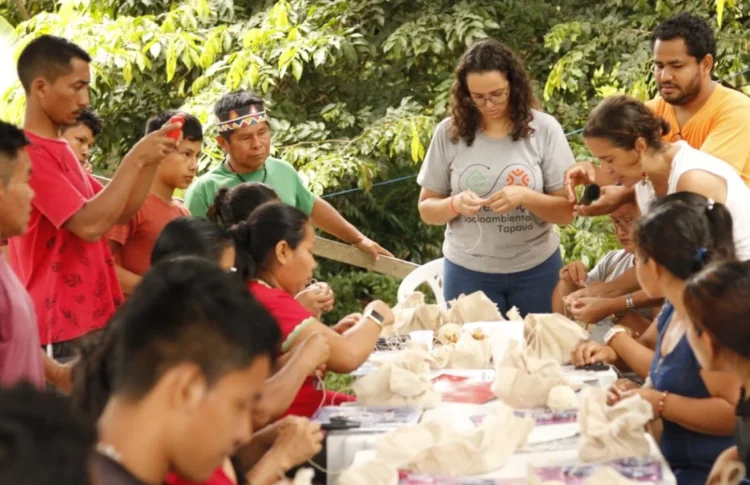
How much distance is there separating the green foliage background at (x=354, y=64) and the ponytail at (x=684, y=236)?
2.57 metres

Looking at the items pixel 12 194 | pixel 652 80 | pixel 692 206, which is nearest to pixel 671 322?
pixel 692 206

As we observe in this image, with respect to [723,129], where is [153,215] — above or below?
below

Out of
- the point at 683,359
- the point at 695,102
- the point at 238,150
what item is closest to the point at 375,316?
the point at 683,359

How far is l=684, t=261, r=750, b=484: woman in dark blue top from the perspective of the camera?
188 centimetres

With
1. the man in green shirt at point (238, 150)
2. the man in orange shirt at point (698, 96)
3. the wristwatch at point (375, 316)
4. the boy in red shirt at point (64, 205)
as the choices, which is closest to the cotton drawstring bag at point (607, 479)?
the wristwatch at point (375, 316)

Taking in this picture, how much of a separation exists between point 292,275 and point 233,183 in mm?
1098

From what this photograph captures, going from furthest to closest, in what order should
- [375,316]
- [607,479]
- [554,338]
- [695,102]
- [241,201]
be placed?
[695,102]
[241,201]
[554,338]
[375,316]
[607,479]

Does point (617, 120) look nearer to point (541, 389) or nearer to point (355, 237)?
point (541, 389)

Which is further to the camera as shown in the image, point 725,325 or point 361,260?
point 361,260

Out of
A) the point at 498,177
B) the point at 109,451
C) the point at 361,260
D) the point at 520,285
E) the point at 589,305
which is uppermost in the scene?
the point at 109,451

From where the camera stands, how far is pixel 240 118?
3604mm

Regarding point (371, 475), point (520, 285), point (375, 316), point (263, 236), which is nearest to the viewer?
point (371, 475)

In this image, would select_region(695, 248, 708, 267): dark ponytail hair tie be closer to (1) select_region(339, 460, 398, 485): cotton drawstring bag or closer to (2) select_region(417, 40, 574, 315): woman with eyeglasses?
(1) select_region(339, 460, 398, 485): cotton drawstring bag

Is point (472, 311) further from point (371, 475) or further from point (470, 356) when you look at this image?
point (371, 475)
